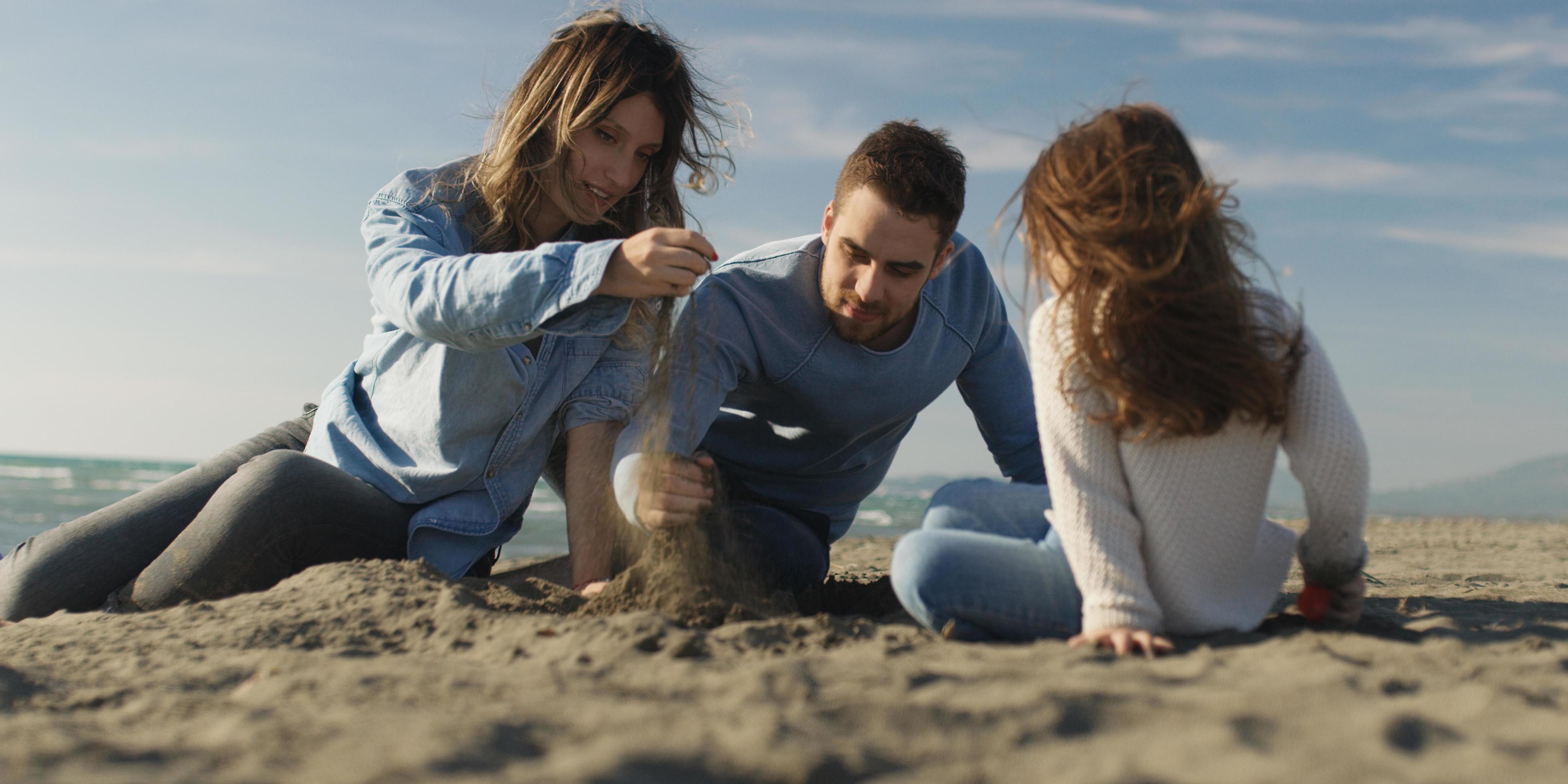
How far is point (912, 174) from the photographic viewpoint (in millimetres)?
3072

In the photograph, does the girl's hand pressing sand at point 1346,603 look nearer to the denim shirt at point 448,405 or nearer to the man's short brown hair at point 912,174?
the man's short brown hair at point 912,174

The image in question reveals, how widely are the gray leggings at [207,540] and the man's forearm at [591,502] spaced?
1.96 feet

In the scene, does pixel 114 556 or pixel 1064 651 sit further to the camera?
pixel 114 556

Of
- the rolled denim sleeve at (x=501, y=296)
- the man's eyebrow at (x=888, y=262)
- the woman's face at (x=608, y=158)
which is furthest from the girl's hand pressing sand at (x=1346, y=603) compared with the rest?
the woman's face at (x=608, y=158)

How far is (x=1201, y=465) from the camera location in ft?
7.13

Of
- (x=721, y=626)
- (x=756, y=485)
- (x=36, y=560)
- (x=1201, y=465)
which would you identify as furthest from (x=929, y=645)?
(x=36, y=560)

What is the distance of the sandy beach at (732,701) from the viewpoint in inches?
57.4

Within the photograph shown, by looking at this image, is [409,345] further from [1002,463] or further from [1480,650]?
[1480,650]

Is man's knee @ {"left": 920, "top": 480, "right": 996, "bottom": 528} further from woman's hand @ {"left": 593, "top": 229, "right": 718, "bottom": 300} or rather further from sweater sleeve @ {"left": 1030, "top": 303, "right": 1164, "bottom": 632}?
woman's hand @ {"left": 593, "top": 229, "right": 718, "bottom": 300}

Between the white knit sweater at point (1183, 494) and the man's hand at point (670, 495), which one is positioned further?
the man's hand at point (670, 495)

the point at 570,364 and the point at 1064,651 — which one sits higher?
the point at 570,364

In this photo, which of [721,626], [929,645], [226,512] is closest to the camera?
[929,645]

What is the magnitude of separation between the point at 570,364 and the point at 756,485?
0.87 metres

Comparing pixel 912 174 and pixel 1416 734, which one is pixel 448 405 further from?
pixel 1416 734
